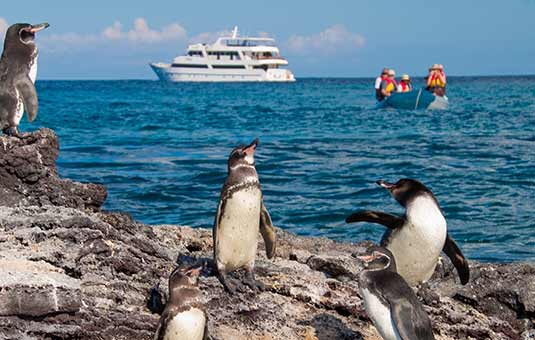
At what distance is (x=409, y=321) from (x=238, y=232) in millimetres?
1458

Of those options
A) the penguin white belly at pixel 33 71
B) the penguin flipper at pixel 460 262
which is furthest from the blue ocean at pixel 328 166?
the penguin white belly at pixel 33 71

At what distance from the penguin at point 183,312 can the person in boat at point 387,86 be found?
34.1 meters

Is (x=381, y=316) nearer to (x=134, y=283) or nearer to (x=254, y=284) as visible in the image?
(x=254, y=284)

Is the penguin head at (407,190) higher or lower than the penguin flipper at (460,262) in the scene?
higher

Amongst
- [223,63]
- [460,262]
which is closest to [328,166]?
[460,262]

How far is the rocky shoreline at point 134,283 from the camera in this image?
483cm

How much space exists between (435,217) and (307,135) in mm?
20172

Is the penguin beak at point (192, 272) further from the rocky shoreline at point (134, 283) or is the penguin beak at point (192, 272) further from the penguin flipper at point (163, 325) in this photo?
the rocky shoreline at point (134, 283)

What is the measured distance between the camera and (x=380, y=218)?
645 centimetres

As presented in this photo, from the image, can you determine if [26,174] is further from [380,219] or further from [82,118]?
[82,118]

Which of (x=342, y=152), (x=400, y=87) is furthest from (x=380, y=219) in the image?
(x=400, y=87)

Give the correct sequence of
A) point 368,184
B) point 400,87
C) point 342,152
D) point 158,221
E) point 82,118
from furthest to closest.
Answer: point 400,87, point 82,118, point 342,152, point 368,184, point 158,221

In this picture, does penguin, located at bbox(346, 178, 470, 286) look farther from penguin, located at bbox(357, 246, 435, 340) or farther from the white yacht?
the white yacht

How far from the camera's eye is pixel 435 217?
612 centimetres
